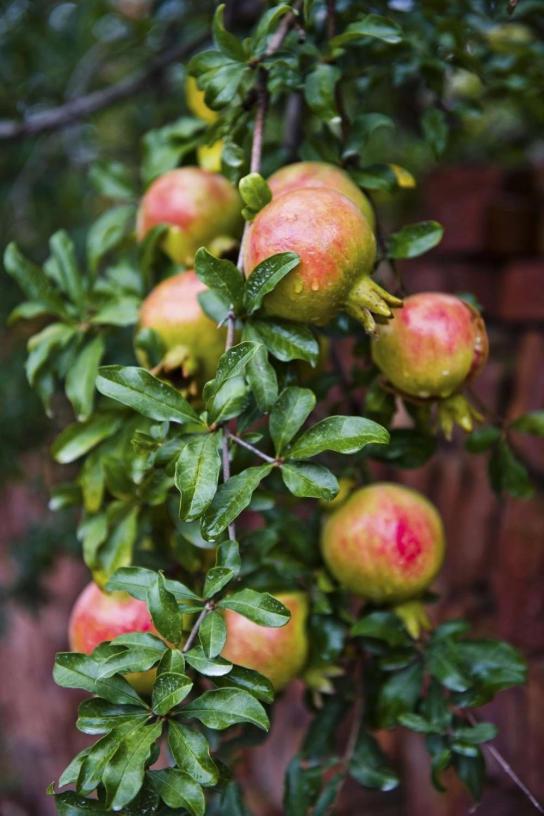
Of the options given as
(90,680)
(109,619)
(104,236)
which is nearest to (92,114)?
(104,236)

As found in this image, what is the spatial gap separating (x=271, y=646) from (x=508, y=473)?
0.31 m

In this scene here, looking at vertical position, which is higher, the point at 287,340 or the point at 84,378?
the point at 287,340

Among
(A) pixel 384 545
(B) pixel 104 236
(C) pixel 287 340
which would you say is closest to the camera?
(C) pixel 287 340

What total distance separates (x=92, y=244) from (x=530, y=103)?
22.9 inches

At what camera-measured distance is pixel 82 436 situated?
0.77m

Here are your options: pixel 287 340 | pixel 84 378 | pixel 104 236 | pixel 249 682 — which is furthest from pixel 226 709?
pixel 104 236

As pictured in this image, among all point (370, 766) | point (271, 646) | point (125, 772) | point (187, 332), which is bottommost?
point (370, 766)

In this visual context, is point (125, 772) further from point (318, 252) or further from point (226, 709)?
point (318, 252)

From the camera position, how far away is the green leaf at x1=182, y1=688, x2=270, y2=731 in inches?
20.6

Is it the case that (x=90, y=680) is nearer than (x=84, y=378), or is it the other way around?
(x=90, y=680)

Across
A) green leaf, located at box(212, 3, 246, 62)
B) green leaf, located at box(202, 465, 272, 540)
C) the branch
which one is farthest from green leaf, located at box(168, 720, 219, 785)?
the branch

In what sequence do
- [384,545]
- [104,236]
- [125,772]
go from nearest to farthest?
[125,772], [384,545], [104,236]

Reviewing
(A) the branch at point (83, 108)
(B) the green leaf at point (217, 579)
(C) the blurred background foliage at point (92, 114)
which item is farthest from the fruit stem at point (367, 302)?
(A) the branch at point (83, 108)

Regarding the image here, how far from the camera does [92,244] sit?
0.93 meters
